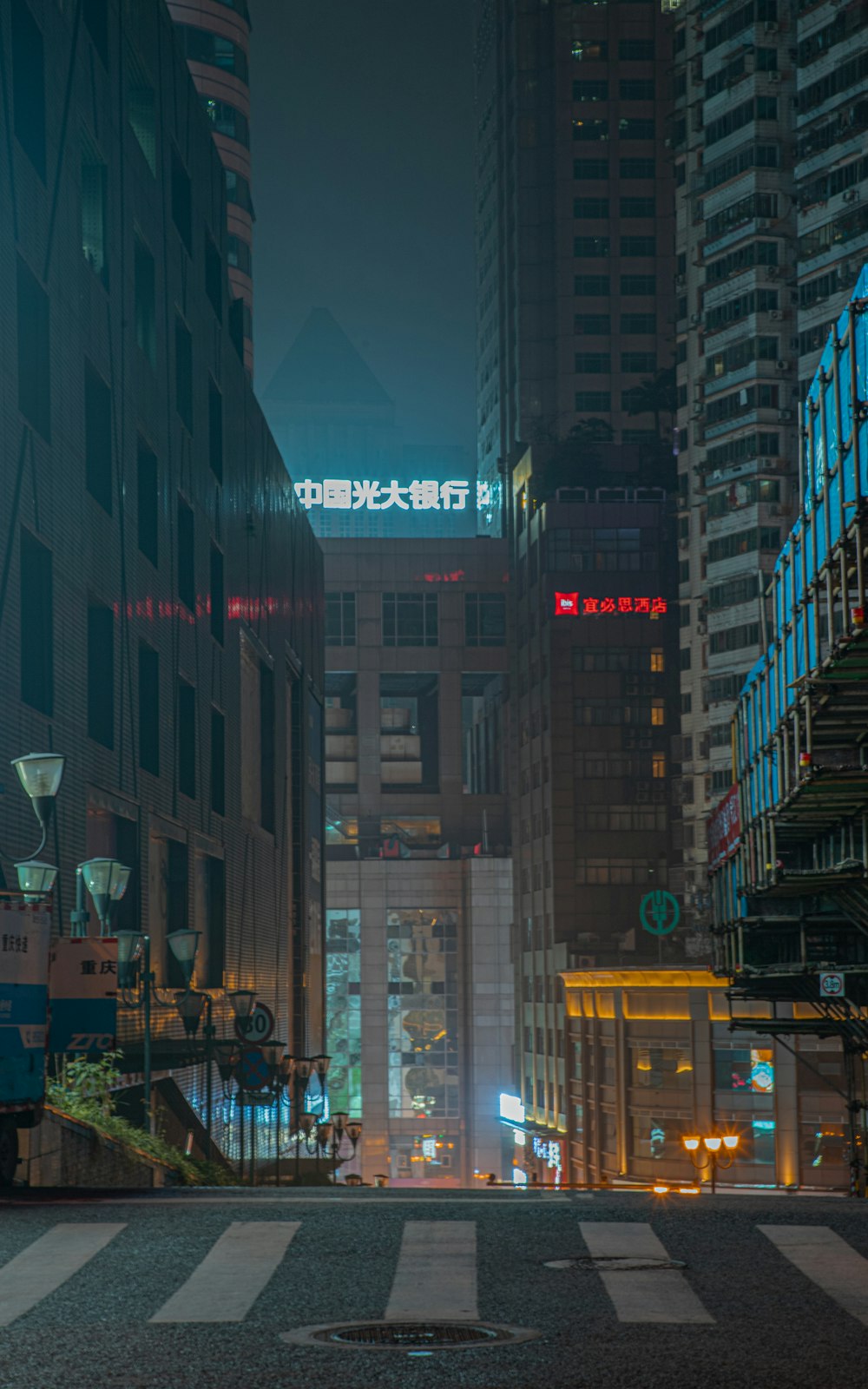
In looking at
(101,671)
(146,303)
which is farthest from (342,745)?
(101,671)

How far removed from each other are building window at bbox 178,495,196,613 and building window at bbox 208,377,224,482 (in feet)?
20.0

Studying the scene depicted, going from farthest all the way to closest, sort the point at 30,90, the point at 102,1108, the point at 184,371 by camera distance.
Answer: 1. the point at 184,371
2. the point at 30,90
3. the point at 102,1108

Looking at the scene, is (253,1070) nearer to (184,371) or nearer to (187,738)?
(187,738)

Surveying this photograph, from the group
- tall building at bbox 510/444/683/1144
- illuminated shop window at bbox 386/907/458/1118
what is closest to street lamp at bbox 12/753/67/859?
tall building at bbox 510/444/683/1144

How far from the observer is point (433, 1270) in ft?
46.0

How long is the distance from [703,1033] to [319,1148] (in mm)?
25613

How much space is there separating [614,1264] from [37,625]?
2044 cm

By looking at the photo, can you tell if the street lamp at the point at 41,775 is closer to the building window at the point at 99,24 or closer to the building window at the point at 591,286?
the building window at the point at 99,24

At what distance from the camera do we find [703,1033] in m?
83.9

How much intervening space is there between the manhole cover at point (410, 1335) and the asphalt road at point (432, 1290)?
0.38ft

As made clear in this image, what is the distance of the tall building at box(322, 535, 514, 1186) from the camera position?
144 m

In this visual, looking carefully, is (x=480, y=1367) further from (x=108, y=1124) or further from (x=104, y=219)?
(x=104, y=219)

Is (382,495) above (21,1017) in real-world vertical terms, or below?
above

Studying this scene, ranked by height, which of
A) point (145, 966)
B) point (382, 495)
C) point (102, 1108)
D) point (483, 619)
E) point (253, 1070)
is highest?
point (382, 495)
